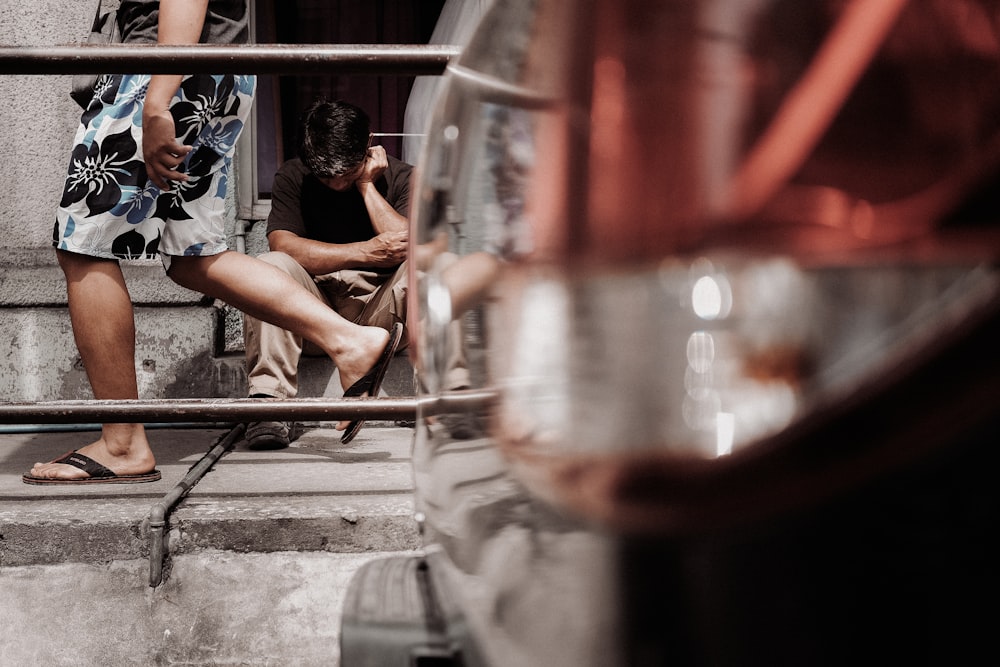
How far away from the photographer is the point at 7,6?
3.47 m

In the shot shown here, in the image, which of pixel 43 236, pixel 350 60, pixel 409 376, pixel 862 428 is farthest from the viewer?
pixel 43 236

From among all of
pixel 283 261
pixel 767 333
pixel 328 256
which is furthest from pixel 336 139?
pixel 767 333

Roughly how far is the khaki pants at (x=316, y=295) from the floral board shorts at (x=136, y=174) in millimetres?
707

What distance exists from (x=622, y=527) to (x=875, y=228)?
0.67ft

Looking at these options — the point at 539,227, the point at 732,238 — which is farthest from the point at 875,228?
the point at 539,227

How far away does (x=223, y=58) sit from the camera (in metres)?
1.67

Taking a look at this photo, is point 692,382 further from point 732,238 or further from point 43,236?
point 43,236

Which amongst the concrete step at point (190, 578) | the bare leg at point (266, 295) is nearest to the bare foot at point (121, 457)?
the concrete step at point (190, 578)

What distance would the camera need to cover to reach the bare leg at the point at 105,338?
6.41 feet

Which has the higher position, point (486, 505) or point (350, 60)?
point (350, 60)

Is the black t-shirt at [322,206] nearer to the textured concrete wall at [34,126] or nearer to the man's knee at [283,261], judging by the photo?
the man's knee at [283,261]

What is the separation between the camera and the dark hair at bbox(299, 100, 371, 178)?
3.26 meters

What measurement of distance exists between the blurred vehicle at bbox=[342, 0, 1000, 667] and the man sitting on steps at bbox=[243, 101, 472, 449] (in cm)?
251

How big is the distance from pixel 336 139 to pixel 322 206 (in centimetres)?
33
